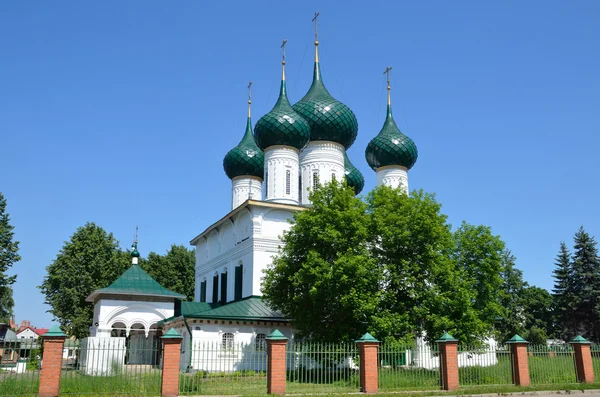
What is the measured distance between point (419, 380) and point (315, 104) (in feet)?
53.2

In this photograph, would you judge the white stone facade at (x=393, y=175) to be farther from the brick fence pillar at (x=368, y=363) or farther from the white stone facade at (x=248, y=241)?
the brick fence pillar at (x=368, y=363)

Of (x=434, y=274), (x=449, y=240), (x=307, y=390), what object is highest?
(x=449, y=240)

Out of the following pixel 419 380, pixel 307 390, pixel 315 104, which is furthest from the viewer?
pixel 315 104

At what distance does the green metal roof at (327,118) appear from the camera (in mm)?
28172

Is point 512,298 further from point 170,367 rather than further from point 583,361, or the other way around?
point 170,367

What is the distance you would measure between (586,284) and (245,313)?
21.2 meters

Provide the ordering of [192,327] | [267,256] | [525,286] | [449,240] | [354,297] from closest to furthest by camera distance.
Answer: [354,297] < [449,240] < [192,327] < [267,256] < [525,286]

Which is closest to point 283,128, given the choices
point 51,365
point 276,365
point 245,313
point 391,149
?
point 391,149

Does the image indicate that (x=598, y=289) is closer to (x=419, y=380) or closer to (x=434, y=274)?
(x=434, y=274)

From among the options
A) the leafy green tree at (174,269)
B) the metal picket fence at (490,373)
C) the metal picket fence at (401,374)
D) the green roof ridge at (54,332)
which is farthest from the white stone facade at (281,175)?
the leafy green tree at (174,269)

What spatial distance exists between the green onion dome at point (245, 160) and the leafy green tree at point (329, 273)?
11.2m

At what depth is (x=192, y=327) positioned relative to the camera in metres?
20.9

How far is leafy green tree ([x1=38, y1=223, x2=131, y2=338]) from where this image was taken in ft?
102

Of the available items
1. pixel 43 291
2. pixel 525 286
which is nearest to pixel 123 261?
pixel 43 291
